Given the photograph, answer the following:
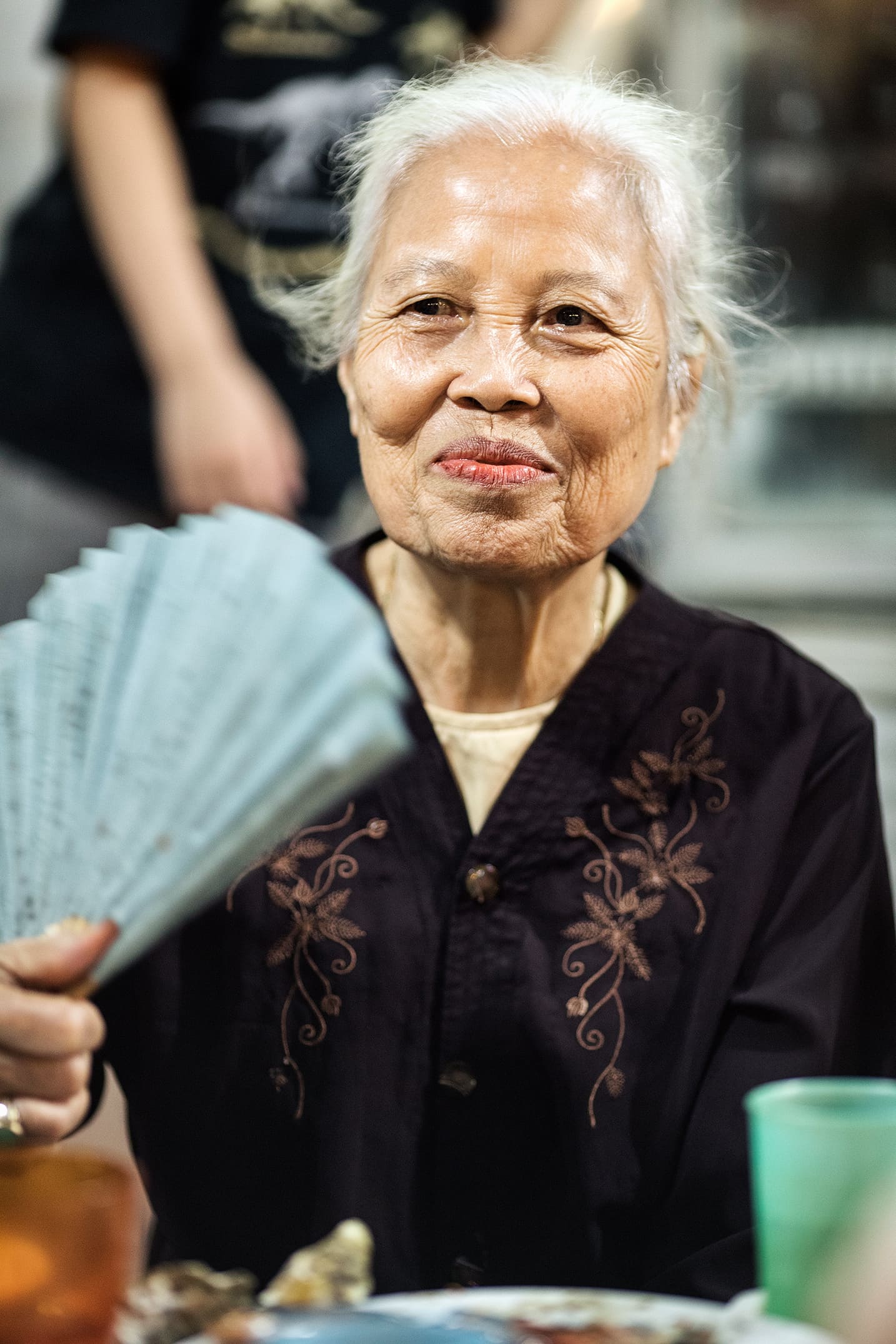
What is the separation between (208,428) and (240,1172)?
104 cm

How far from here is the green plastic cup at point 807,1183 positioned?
647 millimetres

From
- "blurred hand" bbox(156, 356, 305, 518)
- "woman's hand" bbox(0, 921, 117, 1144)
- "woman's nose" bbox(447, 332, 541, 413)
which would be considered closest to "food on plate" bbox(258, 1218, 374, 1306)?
"woman's hand" bbox(0, 921, 117, 1144)

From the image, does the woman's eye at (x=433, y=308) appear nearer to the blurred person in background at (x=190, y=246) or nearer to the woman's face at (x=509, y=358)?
the woman's face at (x=509, y=358)

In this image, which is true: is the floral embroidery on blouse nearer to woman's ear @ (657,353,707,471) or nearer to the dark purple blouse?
the dark purple blouse

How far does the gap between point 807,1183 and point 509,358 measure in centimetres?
65

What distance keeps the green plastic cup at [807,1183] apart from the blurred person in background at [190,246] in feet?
4.57

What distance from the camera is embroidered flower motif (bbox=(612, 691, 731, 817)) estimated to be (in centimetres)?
120

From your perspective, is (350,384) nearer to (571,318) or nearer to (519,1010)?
(571,318)

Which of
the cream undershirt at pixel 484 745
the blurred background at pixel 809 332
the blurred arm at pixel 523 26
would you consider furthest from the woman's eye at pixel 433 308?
the blurred background at pixel 809 332

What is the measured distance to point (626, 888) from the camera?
1167mm

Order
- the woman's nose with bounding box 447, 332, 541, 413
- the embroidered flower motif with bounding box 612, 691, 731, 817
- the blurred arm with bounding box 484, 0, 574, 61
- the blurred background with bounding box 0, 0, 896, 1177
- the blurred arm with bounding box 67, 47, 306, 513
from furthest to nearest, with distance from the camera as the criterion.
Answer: the blurred background with bounding box 0, 0, 896, 1177 → the blurred arm with bounding box 484, 0, 574, 61 → the blurred arm with bounding box 67, 47, 306, 513 → the embroidered flower motif with bounding box 612, 691, 731, 817 → the woman's nose with bounding box 447, 332, 541, 413

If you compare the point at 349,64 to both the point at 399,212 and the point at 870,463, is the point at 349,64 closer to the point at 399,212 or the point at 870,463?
the point at 399,212

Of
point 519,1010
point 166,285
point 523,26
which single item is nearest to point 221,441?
point 166,285

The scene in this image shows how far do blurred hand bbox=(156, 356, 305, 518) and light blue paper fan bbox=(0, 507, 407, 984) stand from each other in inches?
42.5
